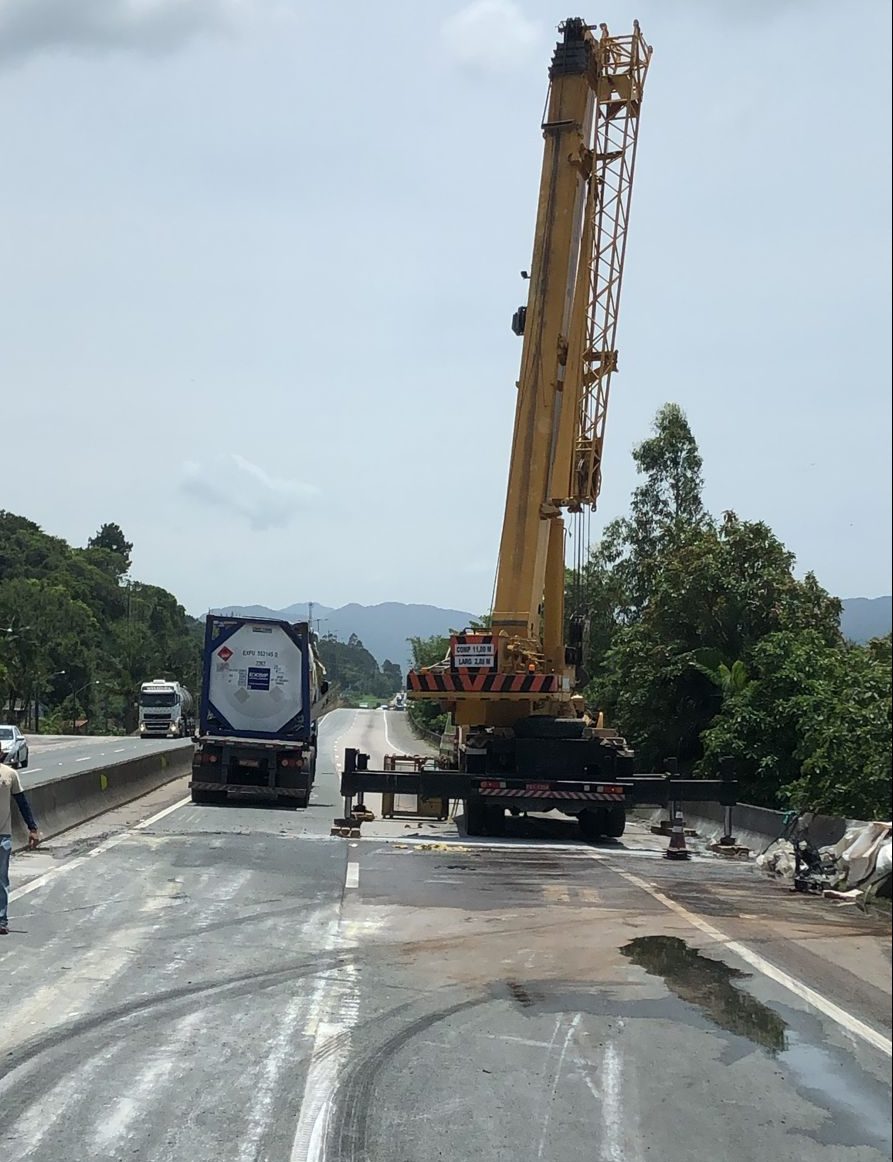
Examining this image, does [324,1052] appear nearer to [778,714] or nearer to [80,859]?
[80,859]

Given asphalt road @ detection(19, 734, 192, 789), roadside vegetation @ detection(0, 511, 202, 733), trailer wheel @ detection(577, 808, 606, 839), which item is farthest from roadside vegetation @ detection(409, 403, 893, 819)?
roadside vegetation @ detection(0, 511, 202, 733)

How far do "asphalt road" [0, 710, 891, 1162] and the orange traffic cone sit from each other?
386 cm

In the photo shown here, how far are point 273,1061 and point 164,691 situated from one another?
196 ft

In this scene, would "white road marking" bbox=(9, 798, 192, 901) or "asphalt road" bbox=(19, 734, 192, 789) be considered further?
"asphalt road" bbox=(19, 734, 192, 789)

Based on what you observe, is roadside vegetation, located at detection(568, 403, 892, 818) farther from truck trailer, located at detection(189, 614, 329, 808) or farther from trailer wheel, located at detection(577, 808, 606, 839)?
truck trailer, located at detection(189, 614, 329, 808)

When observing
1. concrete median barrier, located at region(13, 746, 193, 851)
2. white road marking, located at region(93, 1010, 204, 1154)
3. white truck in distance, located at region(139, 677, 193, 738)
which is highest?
white truck in distance, located at region(139, 677, 193, 738)

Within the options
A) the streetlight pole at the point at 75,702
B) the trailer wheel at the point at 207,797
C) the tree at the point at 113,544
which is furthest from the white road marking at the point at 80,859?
the tree at the point at 113,544

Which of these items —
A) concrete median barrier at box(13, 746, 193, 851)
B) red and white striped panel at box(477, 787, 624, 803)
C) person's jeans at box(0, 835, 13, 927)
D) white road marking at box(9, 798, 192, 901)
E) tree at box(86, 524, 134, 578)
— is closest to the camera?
person's jeans at box(0, 835, 13, 927)

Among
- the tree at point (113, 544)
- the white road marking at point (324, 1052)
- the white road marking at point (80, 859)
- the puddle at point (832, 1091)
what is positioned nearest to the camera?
the puddle at point (832, 1091)

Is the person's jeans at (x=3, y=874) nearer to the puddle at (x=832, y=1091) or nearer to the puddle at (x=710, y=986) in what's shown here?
the puddle at (x=710, y=986)

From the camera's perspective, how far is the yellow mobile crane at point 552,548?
1823 centimetres

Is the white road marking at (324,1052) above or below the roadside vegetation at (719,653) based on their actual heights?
below

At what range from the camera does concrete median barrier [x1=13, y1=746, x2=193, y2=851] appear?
17872 mm

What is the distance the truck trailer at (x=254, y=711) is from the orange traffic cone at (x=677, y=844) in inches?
371
